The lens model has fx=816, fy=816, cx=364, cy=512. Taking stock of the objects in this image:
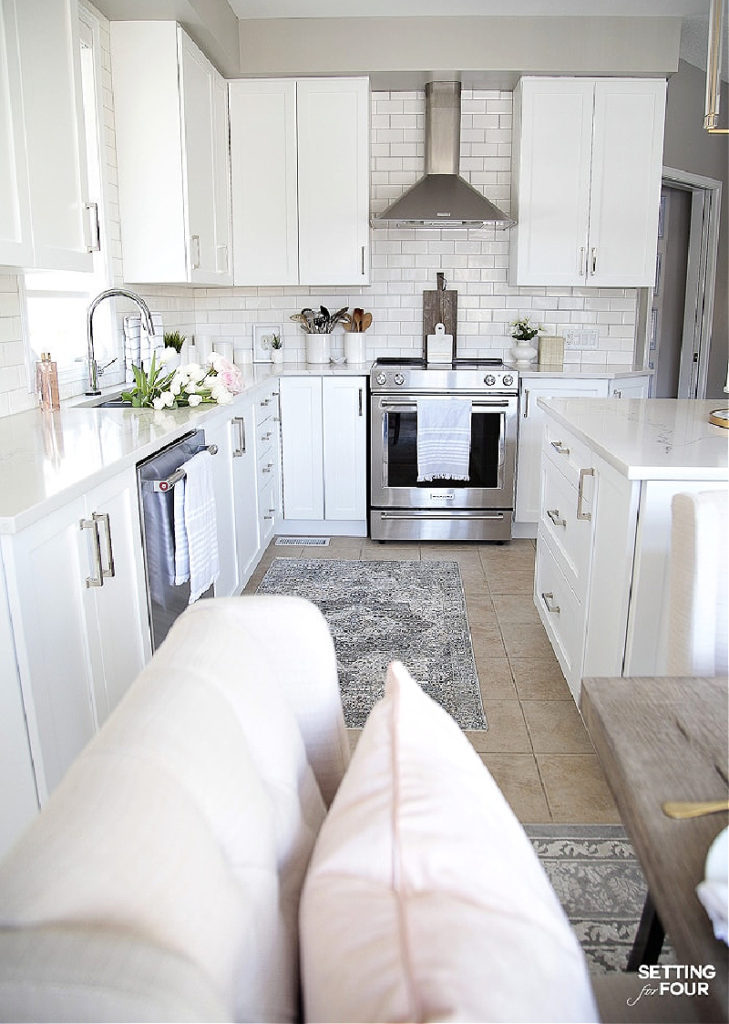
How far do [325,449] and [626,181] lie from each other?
2.26 meters

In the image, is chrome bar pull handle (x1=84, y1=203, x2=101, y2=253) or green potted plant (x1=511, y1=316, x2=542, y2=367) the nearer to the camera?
chrome bar pull handle (x1=84, y1=203, x2=101, y2=253)

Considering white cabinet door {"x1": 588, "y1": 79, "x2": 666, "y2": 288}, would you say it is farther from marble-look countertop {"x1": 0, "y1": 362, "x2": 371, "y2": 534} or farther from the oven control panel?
marble-look countertop {"x1": 0, "y1": 362, "x2": 371, "y2": 534}

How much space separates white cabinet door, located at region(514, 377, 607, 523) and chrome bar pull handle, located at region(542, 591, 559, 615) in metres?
1.37

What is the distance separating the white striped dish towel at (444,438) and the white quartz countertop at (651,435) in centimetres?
130

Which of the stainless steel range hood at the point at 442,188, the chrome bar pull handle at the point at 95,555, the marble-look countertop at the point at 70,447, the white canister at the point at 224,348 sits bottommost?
the chrome bar pull handle at the point at 95,555

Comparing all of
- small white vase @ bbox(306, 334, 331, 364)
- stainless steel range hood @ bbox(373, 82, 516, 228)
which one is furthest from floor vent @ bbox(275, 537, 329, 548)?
stainless steel range hood @ bbox(373, 82, 516, 228)

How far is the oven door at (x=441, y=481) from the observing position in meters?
4.43

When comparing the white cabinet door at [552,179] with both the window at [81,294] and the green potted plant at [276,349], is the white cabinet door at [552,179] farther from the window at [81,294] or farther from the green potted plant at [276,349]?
the window at [81,294]

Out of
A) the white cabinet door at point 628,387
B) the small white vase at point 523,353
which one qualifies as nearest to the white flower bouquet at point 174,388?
the small white vase at point 523,353

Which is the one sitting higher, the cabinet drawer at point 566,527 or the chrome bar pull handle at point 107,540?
the chrome bar pull handle at point 107,540

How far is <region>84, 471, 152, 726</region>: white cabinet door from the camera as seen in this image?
77.0 inches

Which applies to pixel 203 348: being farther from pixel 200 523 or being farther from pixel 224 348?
pixel 200 523

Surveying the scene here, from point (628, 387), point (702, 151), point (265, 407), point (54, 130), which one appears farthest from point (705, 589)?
point (702, 151)

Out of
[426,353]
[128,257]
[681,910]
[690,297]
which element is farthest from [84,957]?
[690,297]
